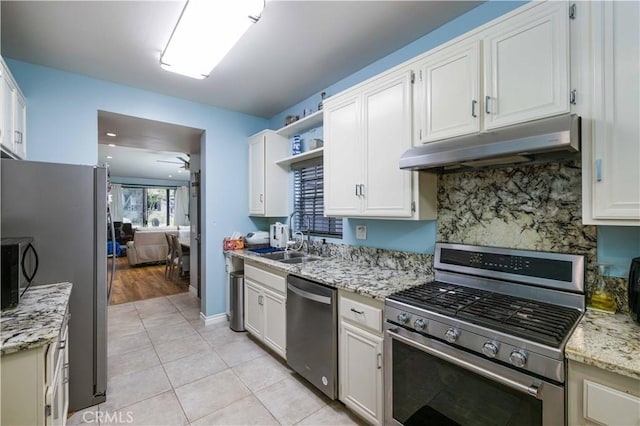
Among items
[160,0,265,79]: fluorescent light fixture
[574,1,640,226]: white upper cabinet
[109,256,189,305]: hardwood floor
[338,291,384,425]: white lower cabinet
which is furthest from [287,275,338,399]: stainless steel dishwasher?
[109,256,189,305]: hardwood floor

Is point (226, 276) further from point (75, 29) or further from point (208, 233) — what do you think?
point (75, 29)

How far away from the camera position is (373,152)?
6.73ft

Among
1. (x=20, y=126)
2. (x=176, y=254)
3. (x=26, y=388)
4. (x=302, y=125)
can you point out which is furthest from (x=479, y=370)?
(x=176, y=254)

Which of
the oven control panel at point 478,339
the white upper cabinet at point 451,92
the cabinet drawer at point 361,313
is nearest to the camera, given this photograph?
the oven control panel at point 478,339

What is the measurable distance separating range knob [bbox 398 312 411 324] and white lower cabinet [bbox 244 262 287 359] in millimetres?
1150

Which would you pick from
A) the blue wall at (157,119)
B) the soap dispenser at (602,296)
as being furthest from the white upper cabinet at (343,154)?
the blue wall at (157,119)

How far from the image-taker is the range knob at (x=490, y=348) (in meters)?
1.11

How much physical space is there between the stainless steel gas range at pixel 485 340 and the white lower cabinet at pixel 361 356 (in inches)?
3.4

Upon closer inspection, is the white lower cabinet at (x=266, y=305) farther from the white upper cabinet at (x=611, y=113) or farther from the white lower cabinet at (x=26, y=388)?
the white upper cabinet at (x=611, y=113)

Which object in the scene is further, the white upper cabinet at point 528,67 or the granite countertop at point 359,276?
the granite countertop at point 359,276

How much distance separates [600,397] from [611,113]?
1069 millimetres

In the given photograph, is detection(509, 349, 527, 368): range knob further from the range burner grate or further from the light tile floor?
the light tile floor

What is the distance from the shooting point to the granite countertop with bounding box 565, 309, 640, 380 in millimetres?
893

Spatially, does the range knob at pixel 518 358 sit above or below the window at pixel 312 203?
below
